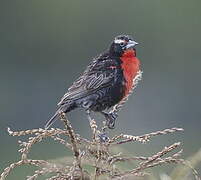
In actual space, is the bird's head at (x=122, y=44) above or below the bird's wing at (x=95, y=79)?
above

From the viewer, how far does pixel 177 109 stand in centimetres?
1598

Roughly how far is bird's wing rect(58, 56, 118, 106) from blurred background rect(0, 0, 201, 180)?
637cm

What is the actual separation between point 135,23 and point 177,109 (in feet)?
13.7

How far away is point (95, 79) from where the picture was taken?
5875 mm

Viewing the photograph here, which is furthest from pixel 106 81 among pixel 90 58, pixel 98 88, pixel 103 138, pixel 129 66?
pixel 90 58

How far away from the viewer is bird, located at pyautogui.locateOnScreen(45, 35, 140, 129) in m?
5.75

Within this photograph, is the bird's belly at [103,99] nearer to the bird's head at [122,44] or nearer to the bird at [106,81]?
the bird at [106,81]

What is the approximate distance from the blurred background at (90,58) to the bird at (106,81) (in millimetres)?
6394

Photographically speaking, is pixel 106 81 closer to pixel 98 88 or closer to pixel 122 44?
pixel 98 88

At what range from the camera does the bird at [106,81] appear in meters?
5.75

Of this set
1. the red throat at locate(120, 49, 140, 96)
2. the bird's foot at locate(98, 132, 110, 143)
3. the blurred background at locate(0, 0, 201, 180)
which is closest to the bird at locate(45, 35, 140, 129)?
the red throat at locate(120, 49, 140, 96)

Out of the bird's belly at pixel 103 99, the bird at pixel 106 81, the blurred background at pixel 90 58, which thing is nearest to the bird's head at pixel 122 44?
the bird at pixel 106 81

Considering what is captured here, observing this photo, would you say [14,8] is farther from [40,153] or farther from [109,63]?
[109,63]

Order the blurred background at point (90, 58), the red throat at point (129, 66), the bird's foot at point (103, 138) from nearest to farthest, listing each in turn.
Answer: the bird's foot at point (103, 138) → the red throat at point (129, 66) → the blurred background at point (90, 58)
